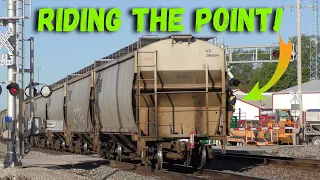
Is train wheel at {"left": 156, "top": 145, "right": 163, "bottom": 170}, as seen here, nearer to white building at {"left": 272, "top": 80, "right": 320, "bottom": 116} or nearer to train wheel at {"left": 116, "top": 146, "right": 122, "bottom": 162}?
train wheel at {"left": 116, "top": 146, "right": 122, "bottom": 162}

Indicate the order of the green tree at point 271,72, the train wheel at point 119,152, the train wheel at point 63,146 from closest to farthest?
the train wheel at point 119,152 → the train wheel at point 63,146 → the green tree at point 271,72

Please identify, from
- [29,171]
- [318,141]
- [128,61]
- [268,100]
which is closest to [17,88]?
[29,171]

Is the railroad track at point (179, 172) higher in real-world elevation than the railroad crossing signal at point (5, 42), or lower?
lower

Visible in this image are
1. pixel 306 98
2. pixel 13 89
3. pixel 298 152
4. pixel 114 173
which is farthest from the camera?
pixel 306 98

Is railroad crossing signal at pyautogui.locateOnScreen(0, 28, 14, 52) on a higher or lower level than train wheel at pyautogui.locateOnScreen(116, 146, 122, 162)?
higher

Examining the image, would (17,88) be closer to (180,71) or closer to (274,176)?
(180,71)

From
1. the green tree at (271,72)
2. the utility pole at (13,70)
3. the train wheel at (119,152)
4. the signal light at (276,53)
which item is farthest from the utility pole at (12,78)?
the green tree at (271,72)

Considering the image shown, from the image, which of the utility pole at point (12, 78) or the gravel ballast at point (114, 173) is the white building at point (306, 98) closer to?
the gravel ballast at point (114, 173)

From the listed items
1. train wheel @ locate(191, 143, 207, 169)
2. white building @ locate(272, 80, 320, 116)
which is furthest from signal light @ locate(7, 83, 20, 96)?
white building @ locate(272, 80, 320, 116)

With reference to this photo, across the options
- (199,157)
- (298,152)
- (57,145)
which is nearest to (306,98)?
(298,152)

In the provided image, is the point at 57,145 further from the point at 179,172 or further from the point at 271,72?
the point at 271,72

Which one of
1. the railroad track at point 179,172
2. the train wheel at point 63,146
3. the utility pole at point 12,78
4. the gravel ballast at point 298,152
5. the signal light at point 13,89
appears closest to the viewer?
the railroad track at point 179,172

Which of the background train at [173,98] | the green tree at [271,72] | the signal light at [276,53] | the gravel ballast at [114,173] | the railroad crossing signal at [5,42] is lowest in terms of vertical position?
the gravel ballast at [114,173]

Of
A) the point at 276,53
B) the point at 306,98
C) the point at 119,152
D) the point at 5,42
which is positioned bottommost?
the point at 119,152
